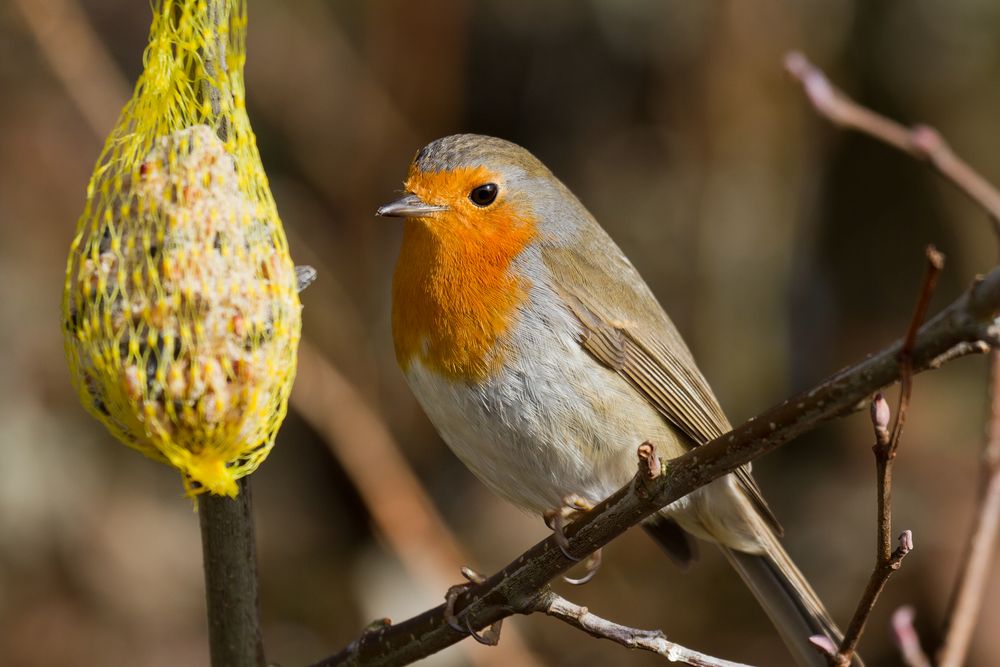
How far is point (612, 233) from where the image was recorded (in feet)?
21.2

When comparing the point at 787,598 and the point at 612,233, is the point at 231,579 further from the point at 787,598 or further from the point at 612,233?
the point at 612,233

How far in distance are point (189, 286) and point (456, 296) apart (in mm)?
855

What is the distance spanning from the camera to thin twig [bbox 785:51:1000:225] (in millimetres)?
2385

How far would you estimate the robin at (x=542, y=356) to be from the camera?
301 centimetres

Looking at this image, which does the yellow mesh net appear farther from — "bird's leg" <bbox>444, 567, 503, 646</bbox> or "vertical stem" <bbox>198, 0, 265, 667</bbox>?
"bird's leg" <bbox>444, 567, 503, 646</bbox>

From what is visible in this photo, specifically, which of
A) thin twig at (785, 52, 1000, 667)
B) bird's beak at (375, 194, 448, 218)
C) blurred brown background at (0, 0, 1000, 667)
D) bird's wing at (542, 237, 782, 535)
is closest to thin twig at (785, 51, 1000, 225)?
thin twig at (785, 52, 1000, 667)

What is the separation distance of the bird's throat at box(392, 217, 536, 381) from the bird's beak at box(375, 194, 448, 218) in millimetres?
38

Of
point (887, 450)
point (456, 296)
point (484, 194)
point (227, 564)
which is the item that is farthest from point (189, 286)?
point (887, 450)

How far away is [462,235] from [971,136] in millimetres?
3930

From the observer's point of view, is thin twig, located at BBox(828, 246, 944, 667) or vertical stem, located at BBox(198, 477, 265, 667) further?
vertical stem, located at BBox(198, 477, 265, 667)

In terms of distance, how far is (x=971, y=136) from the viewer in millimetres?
6094

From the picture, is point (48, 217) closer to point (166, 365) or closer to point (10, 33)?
point (10, 33)

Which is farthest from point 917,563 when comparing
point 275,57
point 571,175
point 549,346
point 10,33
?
point 10,33

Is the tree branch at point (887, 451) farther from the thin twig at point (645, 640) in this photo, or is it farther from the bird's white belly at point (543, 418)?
the bird's white belly at point (543, 418)
